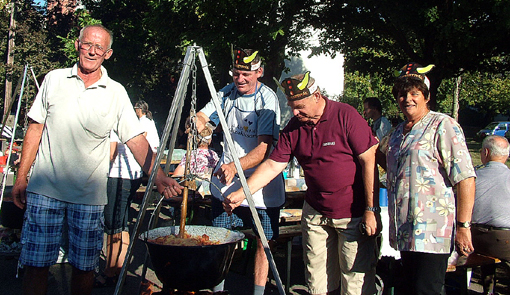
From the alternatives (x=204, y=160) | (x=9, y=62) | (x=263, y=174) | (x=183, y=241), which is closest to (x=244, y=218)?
(x=263, y=174)

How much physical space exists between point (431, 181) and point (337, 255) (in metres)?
0.96

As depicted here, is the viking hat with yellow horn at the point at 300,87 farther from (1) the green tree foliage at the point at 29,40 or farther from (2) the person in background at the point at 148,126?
(1) the green tree foliage at the point at 29,40

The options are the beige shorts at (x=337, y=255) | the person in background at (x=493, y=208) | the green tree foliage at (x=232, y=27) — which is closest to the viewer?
the beige shorts at (x=337, y=255)

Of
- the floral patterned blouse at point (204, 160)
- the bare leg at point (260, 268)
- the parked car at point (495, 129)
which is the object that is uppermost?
the parked car at point (495, 129)

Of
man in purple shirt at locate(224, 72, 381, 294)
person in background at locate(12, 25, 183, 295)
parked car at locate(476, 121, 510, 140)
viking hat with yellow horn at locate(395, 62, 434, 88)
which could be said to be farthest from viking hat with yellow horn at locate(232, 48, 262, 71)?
parked car at locate(476, 121, 510, 140)

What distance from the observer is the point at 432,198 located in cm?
288

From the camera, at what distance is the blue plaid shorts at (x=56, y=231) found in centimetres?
292

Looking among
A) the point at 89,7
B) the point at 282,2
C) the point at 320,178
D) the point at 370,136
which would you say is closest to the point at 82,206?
the point at 320,178

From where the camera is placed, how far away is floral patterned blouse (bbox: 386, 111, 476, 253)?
9.34 ft

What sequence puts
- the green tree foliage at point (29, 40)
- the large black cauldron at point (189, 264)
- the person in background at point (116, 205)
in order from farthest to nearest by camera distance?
the green tree foliage at point (29, 40) → the person in background at point (116, 205) → the large black cauldron at point (189, 264)

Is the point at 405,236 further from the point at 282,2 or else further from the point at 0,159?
the point at 0,159

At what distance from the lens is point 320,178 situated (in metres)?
3.21

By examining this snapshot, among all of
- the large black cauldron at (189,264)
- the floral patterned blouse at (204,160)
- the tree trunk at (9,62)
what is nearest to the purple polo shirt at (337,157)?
the large black cauldron at (189,264)

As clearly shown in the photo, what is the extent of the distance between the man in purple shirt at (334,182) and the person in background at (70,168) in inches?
36.9
